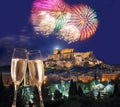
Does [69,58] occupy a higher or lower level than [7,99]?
higher

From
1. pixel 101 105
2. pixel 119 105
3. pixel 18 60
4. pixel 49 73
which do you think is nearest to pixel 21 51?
pixel 18 60

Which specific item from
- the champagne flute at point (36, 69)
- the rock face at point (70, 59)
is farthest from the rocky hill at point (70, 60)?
the champagne flute at point (36, 69)

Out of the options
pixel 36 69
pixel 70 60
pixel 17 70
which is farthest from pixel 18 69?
pixel 70 60

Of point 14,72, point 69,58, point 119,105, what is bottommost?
point 119,105

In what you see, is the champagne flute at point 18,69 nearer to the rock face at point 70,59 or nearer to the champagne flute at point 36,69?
the champagne flute at point 36,69

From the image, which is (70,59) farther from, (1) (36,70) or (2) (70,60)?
(1) (36,70)

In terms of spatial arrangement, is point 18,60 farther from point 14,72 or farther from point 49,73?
point 49,73

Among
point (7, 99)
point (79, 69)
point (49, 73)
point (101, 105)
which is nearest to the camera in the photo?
point (101, 105)
